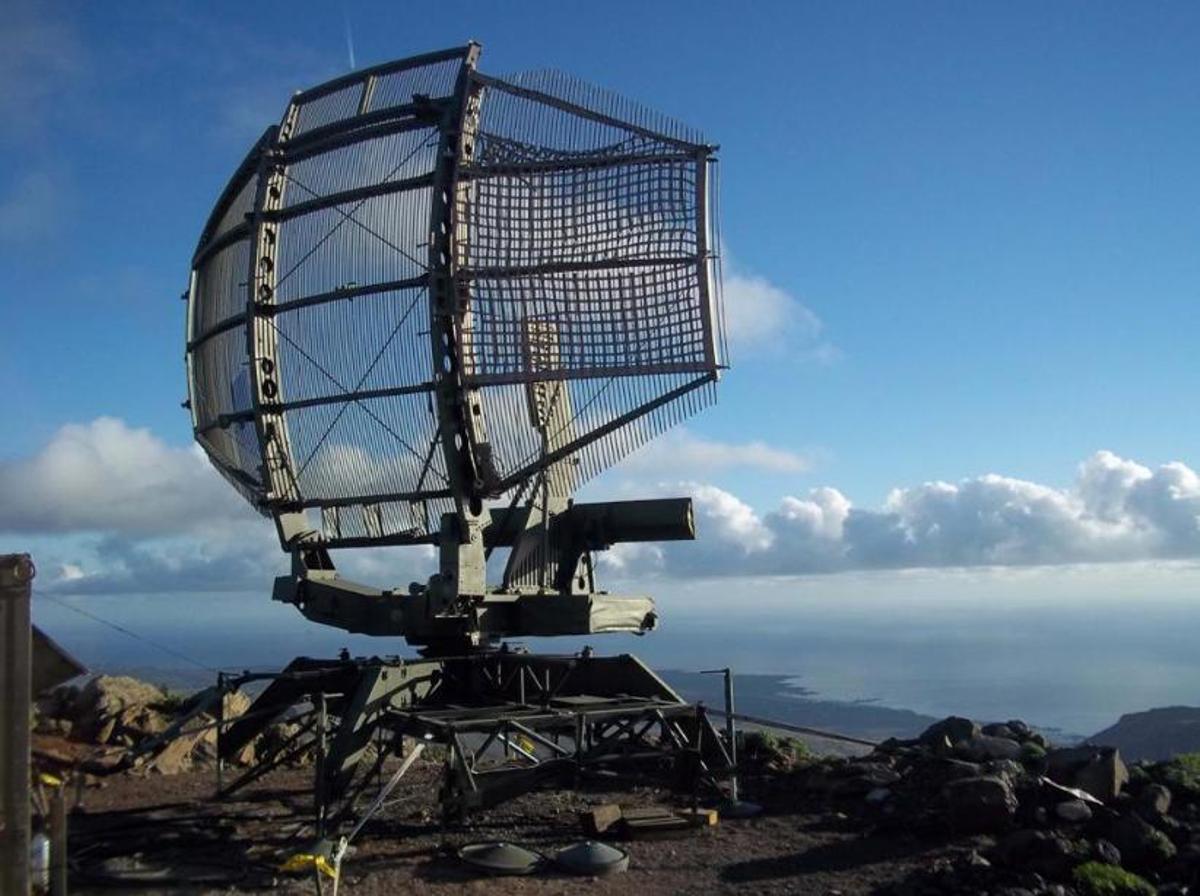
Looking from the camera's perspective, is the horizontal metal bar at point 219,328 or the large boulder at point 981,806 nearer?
the large boulder at point 981,806

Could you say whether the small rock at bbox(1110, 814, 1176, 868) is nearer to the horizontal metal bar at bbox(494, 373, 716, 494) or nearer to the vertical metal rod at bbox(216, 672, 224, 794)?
the horizontal metal bar at bbox(494, 373, 716, 494)

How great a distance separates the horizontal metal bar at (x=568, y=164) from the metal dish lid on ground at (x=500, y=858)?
7057 mm

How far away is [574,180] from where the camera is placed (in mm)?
14211

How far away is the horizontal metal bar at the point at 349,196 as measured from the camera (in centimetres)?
1433

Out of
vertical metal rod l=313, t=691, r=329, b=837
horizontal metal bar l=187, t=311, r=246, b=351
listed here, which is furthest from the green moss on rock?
horizontal metal bar l=187, t=311, r=246, b=351

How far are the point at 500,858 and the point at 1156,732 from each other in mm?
29478

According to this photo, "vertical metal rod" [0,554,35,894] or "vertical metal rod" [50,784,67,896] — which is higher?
"vertical metal rod" [0,554,35,894]

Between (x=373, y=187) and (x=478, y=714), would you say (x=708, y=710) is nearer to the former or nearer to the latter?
(x=478, y=714)

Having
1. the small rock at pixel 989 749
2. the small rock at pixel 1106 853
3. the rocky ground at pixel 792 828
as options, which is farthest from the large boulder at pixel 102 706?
the small rock at pixel 1106 853

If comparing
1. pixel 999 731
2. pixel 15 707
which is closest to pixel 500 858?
pixel 15 707

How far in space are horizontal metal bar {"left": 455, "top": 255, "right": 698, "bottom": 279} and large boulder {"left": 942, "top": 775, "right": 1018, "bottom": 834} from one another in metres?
6.02

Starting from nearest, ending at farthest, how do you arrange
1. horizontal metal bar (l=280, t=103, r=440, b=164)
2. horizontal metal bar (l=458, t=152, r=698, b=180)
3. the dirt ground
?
the dirt ground → horizontal metal bar (l=458, t=152, r=698, b=180) → horizontal metal bar (l=280, t=103, r=440, b=164)

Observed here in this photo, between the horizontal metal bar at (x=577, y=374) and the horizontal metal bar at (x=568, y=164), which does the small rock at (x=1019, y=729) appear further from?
the horizontal metal bar at (x=568, y=164)

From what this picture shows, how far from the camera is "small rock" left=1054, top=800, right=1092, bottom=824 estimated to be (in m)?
11.5
